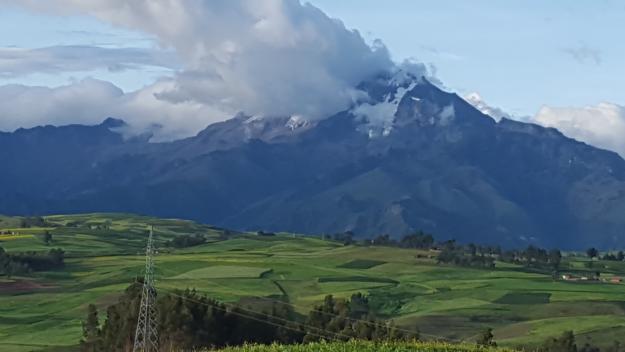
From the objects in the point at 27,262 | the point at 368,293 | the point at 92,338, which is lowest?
the point at 92,338

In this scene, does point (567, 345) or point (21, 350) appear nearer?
point (567, 345)

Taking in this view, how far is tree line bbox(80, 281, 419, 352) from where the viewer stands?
321ft

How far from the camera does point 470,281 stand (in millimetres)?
191000

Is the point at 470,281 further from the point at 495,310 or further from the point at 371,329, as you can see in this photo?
the point at 371,329

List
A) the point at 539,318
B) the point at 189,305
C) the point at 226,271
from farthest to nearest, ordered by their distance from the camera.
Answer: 1. the point at 226,271
2. the point at 539,318
3. the point at 189,305

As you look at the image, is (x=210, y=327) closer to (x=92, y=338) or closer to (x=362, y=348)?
(x=92, y=338)

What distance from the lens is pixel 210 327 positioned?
100875mm

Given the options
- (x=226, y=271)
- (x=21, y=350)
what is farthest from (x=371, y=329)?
(x=226, y=271)

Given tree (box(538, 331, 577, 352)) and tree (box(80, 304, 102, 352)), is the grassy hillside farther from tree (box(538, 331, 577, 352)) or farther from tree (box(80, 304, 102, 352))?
tree (box(538, 331, 577, 352))

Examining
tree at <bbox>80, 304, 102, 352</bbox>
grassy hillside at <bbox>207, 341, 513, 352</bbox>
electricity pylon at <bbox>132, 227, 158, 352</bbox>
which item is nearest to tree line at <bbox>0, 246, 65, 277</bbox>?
tree at <bbox>80, 304, 102, 352</bbox>

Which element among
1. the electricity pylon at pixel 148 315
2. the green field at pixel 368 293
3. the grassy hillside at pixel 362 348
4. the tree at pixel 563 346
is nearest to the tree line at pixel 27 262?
the green field at pixel 368 293

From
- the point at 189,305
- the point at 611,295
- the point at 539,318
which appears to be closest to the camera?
the point at 189,305

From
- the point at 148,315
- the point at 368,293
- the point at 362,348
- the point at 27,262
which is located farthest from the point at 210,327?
the point at 27,262

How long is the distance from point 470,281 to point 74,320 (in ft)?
238
